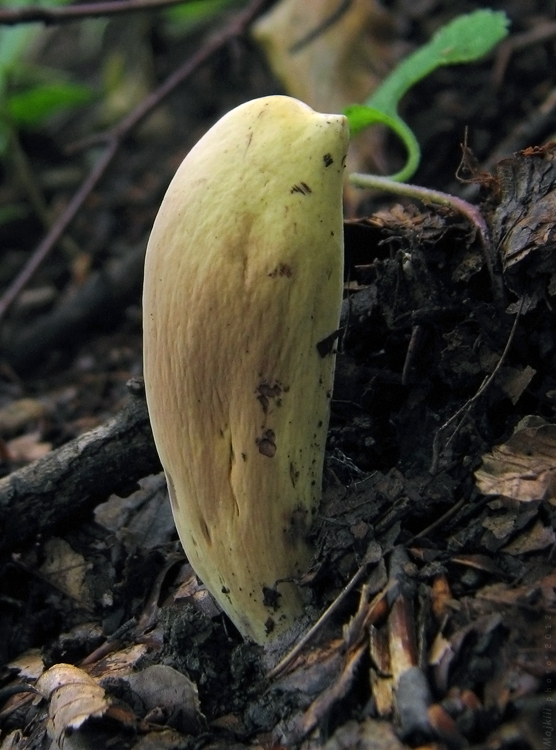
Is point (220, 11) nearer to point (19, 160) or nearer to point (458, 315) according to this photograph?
point (19, 160)

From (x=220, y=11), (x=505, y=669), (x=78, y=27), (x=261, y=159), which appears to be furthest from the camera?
(x=78, y=27)

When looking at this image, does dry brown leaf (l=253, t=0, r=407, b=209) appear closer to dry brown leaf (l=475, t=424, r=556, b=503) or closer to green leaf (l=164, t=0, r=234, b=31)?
green leaf (l=164, t=0, r=234, b=31)

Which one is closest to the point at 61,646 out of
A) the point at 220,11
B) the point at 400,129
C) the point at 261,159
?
the point at 261,159

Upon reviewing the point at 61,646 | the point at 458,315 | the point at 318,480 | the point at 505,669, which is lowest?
the point at 61,646

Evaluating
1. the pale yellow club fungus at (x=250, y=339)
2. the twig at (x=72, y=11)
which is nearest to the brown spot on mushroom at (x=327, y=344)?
the pale yellow club fungus at (x=250, y=339)

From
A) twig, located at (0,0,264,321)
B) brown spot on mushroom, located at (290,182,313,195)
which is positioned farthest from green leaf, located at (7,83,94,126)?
brown spot on mushroom, located at (290,182,313,195)

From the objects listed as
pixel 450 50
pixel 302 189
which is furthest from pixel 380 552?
pixel 450 50
